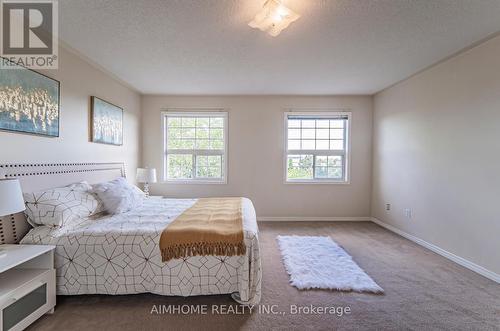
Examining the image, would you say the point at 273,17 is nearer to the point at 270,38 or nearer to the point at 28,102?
the point at 270,38

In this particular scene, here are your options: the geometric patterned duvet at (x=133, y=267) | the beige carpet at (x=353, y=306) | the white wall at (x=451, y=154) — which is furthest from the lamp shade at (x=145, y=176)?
the white wall at (x=451, y=154)

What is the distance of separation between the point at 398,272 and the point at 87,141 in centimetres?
389

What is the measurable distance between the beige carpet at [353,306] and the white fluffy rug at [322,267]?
87mm

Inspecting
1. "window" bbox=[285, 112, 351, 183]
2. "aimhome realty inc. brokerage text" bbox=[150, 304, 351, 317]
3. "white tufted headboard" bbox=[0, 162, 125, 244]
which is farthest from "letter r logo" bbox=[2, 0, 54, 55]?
"window" bbox=[285, 112, 351, 183]

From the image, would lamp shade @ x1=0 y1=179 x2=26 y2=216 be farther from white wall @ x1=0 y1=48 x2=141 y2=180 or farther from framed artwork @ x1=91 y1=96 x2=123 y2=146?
framed artwork @ x1=91 y1=96 x2=123 y2=146

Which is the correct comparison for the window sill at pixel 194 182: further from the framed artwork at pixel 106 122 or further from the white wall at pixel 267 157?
the framed artwork at pixel 106 122

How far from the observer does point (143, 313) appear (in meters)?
1.80

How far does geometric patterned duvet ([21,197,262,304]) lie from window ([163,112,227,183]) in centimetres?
256

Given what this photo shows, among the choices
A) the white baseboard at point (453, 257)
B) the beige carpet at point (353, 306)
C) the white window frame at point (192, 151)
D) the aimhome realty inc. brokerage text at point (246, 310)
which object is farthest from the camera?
the white window frame at point (192, 151)

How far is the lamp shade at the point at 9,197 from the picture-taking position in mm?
1448

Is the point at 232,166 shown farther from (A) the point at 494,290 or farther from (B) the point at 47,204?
(A) the point at 494,290

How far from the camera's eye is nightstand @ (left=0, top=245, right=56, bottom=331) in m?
1.44

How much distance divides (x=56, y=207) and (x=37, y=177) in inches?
17.2

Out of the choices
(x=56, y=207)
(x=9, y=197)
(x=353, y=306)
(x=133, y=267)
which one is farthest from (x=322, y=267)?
(x=9, y=197)
